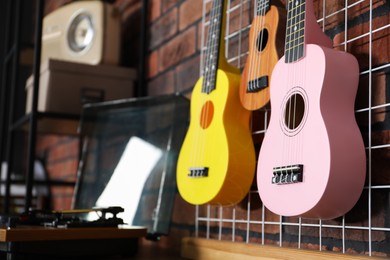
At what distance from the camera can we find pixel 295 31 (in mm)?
921

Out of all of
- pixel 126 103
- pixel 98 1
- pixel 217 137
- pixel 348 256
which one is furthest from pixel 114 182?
pixel 348 256

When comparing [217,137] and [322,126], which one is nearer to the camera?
[322,126]

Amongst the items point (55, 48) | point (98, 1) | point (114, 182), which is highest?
point (98, 1)

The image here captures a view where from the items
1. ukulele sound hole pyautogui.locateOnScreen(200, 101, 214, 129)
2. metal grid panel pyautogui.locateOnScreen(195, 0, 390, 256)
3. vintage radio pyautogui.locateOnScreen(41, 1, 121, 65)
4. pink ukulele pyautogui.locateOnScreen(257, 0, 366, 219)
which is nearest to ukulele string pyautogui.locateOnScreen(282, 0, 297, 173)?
pink ukulele pyautogui.locateOnScreen(257, 0, 366, 219)

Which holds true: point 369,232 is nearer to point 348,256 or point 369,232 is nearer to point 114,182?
point 348,256

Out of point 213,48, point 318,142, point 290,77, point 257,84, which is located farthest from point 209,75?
point 318,142

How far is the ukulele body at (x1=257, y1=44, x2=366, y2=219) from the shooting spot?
32.5 inches

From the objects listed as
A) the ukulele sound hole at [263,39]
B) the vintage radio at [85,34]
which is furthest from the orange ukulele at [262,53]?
the vintage radio at [85,34]

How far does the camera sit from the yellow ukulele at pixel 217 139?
109 centimetres

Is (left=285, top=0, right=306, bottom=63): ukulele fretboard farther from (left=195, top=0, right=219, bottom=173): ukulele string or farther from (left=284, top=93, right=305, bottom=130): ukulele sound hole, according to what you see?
(left=195, top=0, right=219, bottom=173): ukulele string

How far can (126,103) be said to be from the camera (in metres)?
1.57

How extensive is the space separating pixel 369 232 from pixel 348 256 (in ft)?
0.18

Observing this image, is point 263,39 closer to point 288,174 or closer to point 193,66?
point 288,174

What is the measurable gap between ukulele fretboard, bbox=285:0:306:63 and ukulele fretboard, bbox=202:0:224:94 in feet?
0.85
